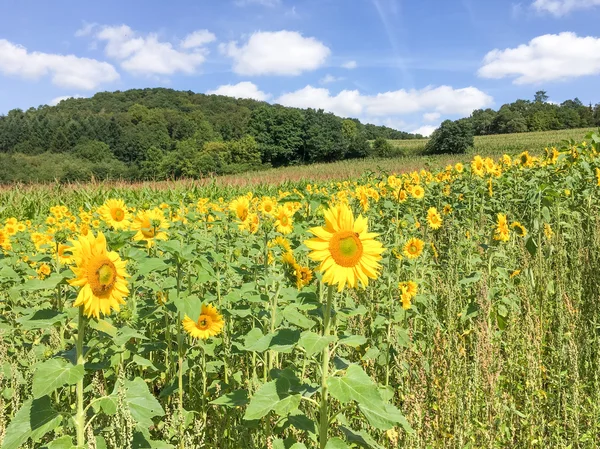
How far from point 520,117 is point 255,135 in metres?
41.1

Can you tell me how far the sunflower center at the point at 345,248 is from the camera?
1.50 metres

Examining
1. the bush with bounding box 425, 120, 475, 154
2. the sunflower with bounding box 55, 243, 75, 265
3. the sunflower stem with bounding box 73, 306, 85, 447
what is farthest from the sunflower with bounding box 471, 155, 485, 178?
the bush with bounding box 425, 120, 475, 154

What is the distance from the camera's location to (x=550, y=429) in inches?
90.1

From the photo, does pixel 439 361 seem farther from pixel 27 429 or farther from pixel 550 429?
pixel 27 429

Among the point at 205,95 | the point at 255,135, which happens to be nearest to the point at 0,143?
the point at 255,135

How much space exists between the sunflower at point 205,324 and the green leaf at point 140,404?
0.81 meters

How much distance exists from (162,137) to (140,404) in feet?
174

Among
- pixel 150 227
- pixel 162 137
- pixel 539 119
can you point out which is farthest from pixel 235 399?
pixel 539 119

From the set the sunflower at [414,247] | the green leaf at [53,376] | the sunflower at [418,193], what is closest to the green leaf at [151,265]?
the green leaf at [53,376]

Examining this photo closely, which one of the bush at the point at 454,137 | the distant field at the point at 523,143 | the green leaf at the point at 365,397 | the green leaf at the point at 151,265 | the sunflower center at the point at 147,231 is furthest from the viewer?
the bush at the point at 454,137

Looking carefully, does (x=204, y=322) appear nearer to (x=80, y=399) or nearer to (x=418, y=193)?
(x=80, y=399)

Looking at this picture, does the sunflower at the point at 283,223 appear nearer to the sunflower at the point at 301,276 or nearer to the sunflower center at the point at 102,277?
the sunflower at the point at 301,276

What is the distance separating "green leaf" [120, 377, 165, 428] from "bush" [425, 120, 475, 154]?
145 feet

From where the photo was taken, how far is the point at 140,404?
1479 millimetres
